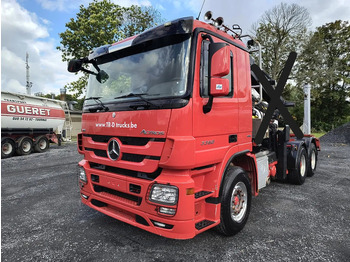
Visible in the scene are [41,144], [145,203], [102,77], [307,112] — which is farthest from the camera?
[41,144]

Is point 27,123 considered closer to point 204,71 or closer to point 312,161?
point 204,71

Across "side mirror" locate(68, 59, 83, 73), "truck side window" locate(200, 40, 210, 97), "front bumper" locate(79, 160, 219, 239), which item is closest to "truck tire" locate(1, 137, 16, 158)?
"side mirror" locate(68, 59, 83, 73)

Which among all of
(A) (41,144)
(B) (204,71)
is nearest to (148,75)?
(B) (204,71)

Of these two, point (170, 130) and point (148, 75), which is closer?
point (170, 130)

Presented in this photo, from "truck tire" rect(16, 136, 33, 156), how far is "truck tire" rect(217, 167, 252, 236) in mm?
12545

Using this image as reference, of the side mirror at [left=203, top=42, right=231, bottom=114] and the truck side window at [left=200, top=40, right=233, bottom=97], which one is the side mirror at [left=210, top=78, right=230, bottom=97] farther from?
the truck side window at [left=200, top=40, right=233, bottom=97]

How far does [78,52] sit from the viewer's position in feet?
61.0

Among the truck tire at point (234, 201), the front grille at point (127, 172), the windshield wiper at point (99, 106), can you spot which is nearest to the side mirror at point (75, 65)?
the windshield wiper at point (99, 106)

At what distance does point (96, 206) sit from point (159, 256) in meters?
1.13

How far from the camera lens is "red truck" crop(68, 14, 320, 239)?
252 centimetres

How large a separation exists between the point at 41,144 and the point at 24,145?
113 centimetres

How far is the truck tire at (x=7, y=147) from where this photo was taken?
1159 centimetres

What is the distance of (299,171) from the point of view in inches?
218

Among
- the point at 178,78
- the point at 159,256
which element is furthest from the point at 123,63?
the point at 159,256
